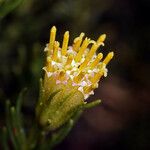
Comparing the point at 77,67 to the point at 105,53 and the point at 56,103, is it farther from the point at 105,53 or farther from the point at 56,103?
the point at 105,53

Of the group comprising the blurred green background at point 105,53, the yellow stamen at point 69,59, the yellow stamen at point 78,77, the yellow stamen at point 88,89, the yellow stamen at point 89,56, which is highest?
the blurred green background at point 105,53

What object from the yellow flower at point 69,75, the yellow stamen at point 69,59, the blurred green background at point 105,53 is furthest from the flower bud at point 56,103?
the blurred green background at point 105,53

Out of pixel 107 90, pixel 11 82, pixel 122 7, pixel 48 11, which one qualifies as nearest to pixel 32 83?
pixel 11 82

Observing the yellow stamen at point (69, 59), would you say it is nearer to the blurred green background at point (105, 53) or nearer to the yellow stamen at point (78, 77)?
the yellow stamen at point (78, 77)

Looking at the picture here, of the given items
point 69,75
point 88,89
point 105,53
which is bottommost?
point 88,89

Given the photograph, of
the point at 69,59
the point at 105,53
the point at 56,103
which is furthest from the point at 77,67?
the point at 105,53

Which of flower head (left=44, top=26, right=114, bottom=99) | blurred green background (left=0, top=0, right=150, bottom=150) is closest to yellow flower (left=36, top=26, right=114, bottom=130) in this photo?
flower head (left=44, top=26, right=114, bottom=99)
